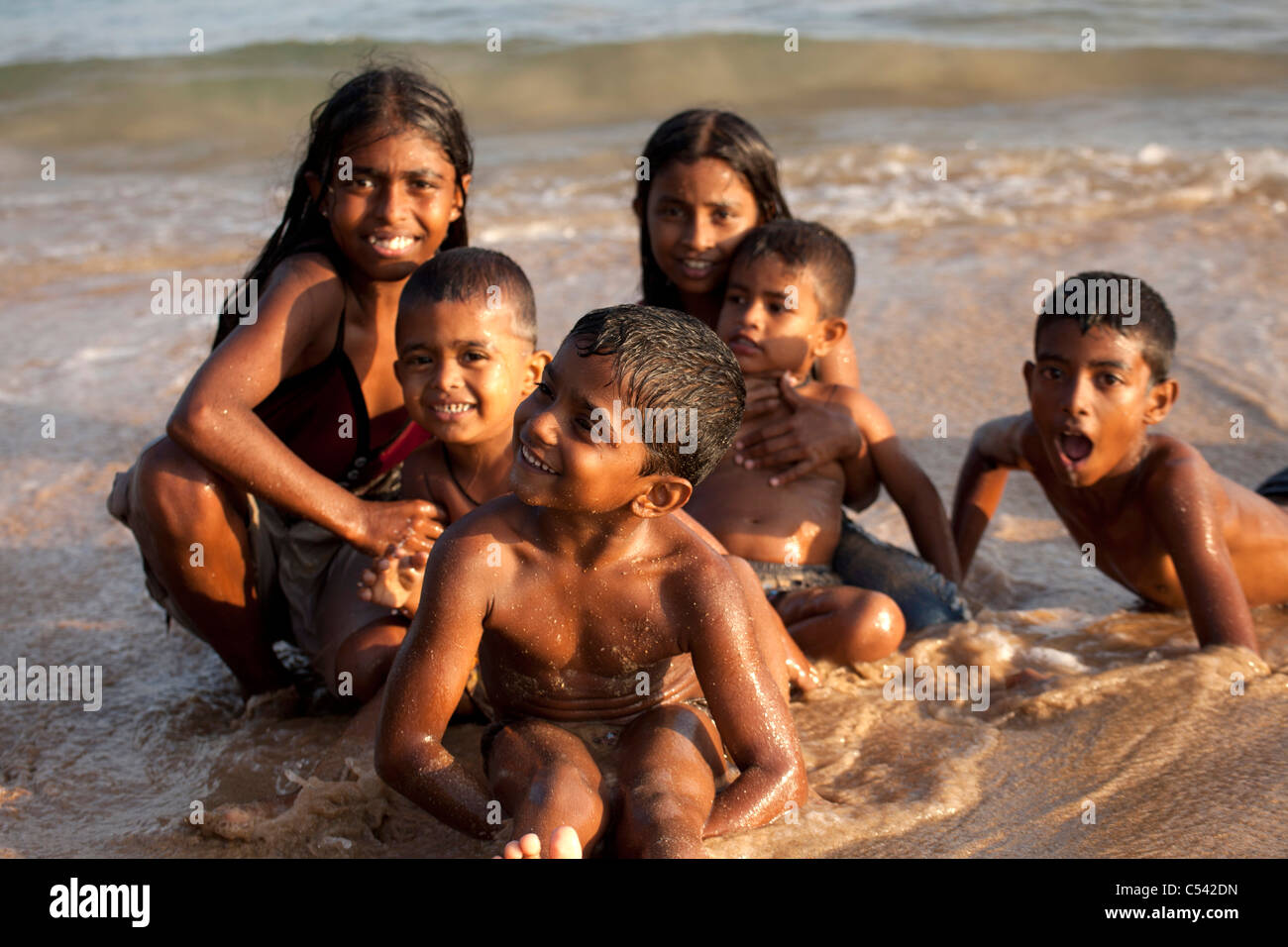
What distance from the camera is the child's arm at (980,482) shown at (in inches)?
159

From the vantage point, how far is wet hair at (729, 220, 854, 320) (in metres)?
3.75

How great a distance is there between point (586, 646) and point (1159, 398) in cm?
202

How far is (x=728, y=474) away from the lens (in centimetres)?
375

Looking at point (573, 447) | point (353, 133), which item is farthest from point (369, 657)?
point (353, 133)

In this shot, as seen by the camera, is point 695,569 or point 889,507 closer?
point 695,569

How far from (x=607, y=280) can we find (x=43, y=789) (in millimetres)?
4328

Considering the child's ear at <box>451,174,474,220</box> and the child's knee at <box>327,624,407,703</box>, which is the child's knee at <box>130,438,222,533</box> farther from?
the child's ear at <box>451,174,474,220</box>

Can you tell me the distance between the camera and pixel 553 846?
2203mm

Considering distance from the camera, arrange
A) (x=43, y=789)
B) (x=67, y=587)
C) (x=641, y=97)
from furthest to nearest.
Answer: (x=641, y=97) < (x=67, y=587) < (x=43, y=789)

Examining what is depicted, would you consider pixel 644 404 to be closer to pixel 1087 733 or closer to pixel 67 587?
pixel 1087 733

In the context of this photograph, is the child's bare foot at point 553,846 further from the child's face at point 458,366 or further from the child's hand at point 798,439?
the child's hand at point 798,439
